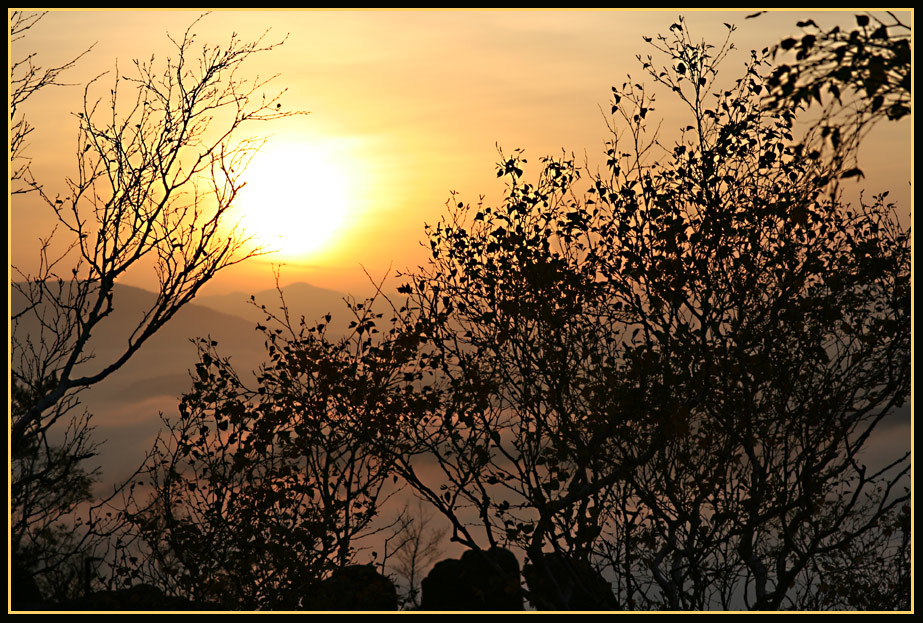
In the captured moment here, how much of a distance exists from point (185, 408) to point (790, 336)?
8.71 m

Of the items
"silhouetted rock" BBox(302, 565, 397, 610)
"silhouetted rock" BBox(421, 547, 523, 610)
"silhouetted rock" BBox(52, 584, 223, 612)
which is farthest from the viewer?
"silhouetted rock" BBox(421, 547, 523, 610)

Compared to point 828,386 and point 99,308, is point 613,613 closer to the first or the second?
point 828,386

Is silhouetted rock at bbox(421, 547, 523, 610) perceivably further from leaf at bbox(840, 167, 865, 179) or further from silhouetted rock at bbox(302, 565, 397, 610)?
leaf at bbox(840, 167, 865, 179)

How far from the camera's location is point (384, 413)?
11547 millimetres

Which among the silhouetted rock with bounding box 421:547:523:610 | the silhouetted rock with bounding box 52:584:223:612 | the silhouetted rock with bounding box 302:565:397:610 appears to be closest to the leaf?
the silhouetted rock with bounding box 302:565:397:610

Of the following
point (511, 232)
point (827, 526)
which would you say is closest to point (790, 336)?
point (511, 232)

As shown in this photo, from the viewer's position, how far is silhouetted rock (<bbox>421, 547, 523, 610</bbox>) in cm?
2020

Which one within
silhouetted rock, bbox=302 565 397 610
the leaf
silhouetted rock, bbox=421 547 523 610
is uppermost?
the leaf

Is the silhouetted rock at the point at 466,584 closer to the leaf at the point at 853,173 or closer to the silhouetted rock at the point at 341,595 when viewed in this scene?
the silhouetted rock at the point at 341,595

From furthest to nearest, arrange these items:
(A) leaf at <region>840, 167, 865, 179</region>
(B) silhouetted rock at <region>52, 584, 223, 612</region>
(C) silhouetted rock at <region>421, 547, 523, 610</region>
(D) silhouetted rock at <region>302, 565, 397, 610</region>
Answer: (C) silhouetted rock at <region>421, 547, 523, 610</region>
(B) silhouetted rock at <region>52, 584, 223, 612</region>
(D) silhouetted rock at <region>302, 565, 397, 610</region>
(A) leaf at <region>840, 167, 865, 179</region>

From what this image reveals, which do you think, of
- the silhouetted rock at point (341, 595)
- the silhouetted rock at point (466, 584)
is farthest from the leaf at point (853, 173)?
the silhouetted rock at point (466, 584)

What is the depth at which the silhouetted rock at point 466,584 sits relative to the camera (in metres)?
20.2

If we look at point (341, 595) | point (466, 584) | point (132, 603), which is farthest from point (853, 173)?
point (466, 584)
